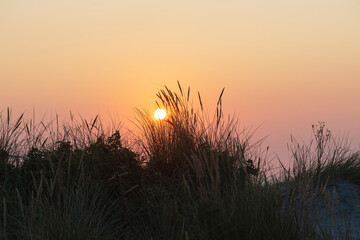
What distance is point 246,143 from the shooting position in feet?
22.4

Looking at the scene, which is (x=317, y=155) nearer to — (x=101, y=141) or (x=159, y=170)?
(x=159, y=170)

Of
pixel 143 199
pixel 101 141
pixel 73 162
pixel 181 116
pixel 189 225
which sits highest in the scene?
pixel 181 116

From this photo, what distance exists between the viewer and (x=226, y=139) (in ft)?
22.3

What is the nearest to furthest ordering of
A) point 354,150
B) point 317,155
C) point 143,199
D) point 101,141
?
point 143,199, point 101,141, point 317,155, point 354,150

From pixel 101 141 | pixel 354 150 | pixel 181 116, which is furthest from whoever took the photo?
pixel 354 150

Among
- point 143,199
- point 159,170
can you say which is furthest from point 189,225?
point 159,170

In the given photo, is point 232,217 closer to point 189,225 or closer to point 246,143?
point 189,225

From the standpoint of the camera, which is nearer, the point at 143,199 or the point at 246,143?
the point at 143,199

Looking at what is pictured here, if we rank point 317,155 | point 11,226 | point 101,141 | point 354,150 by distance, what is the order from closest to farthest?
point 11,226, point 101,141, point 317,155, point 354,150

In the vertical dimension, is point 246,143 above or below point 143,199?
above

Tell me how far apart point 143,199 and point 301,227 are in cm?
198

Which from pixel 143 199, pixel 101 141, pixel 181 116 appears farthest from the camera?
pixel 181 116

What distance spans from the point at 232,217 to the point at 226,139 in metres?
2.52

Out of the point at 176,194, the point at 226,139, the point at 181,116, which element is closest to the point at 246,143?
the point at 226,139
